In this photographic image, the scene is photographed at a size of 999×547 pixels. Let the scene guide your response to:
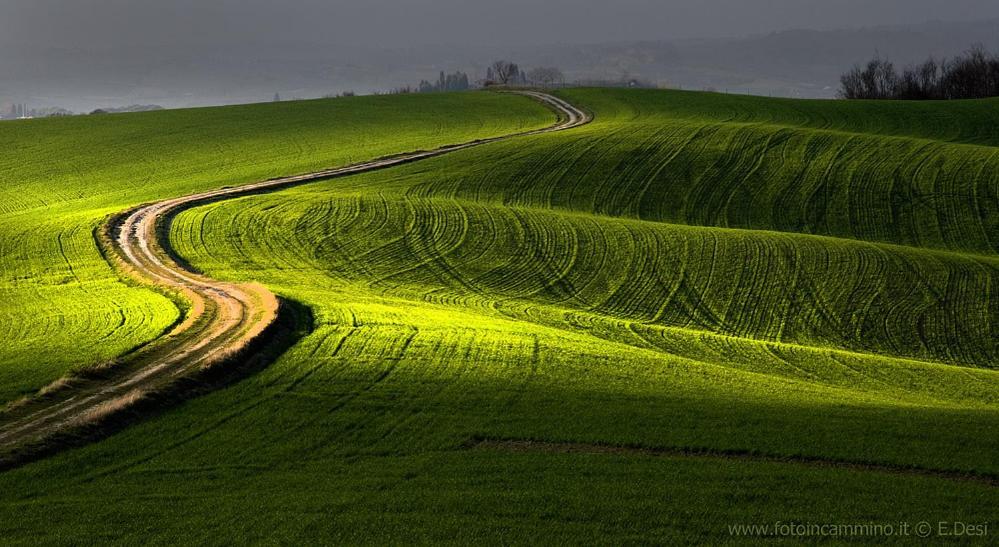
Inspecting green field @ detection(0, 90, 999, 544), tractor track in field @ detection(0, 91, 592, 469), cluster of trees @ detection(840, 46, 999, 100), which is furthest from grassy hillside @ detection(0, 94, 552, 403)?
cluster of trees @ detection(840, 46, 999, 100)

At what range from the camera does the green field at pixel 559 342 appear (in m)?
16.0

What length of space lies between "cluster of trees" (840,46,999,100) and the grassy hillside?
7429 cm

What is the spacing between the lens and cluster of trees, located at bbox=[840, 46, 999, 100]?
13412cm

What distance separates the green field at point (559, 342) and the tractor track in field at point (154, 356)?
0.82 metres

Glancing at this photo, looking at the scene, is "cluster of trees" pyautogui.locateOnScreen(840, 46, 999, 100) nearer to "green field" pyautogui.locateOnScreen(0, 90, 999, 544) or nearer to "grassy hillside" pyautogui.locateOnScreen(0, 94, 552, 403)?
"grassy hillside" pyautogui.locateOnScreen(0, 94, 552, 403)

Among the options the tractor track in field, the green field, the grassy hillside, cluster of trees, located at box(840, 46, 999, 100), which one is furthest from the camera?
cluster of trees, located at box(840, 46, 999, 100)

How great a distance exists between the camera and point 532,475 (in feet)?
56.3

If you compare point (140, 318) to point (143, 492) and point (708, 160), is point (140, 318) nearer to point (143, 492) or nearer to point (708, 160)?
point (143, 492)

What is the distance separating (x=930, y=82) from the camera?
146 m

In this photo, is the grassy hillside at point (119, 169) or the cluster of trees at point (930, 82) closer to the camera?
the grassy hillside at point (119, 169)

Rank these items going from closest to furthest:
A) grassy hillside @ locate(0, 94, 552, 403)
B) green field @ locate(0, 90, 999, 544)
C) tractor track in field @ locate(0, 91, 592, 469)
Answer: green field @ locate(0, 90, 999, 544)
tractor track in field @ locate(0, 91, 592, 469)
grassy hillside @ locate(0, 94, 552, 403)

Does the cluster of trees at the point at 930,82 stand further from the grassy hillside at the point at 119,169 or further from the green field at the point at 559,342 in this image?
the green field at the point at 559,342

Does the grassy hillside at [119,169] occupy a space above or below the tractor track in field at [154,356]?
above

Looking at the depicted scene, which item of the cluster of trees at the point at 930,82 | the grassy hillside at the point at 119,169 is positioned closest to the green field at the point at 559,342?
the grassy hillside at the point at 119,169
